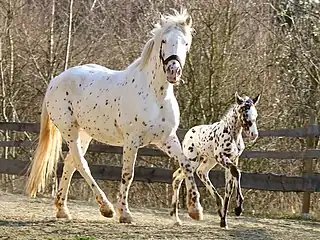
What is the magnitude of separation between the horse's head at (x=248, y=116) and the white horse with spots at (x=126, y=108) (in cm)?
95

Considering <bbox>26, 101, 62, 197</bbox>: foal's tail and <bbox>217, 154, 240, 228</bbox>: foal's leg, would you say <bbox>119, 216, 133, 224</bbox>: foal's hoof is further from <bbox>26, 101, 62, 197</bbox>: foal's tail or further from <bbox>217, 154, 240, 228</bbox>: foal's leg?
<bbox>26, 101, 62, 197</bbox>: foal's tail

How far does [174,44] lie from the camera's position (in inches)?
253

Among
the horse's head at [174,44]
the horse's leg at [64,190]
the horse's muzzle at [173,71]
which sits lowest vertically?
the horse's leg at [64,190]

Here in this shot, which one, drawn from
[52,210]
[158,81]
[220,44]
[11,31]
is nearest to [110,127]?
[158,81]

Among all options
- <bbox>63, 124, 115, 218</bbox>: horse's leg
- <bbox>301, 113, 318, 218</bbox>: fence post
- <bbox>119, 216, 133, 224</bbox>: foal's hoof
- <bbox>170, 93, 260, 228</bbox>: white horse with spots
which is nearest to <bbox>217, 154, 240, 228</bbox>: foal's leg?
<bbox>170, 93, 260, 228</bbox>: white horse with spots

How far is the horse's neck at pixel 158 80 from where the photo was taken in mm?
6656

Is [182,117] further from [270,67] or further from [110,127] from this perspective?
[110,127]

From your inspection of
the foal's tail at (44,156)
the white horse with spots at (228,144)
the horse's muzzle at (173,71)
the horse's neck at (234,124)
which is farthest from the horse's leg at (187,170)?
the foal's tail at (44,156)

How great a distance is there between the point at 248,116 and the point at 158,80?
3.88 ft

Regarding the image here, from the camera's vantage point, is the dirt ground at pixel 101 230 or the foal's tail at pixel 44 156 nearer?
the dirt ground at pixel 101 230

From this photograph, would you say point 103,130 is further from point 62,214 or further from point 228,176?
point 228,176

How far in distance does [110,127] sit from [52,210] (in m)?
2.22

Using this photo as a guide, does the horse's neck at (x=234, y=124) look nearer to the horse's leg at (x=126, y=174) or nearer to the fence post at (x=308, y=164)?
the horse's leg at (x=126, y=174)

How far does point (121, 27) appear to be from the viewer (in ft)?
53.3
